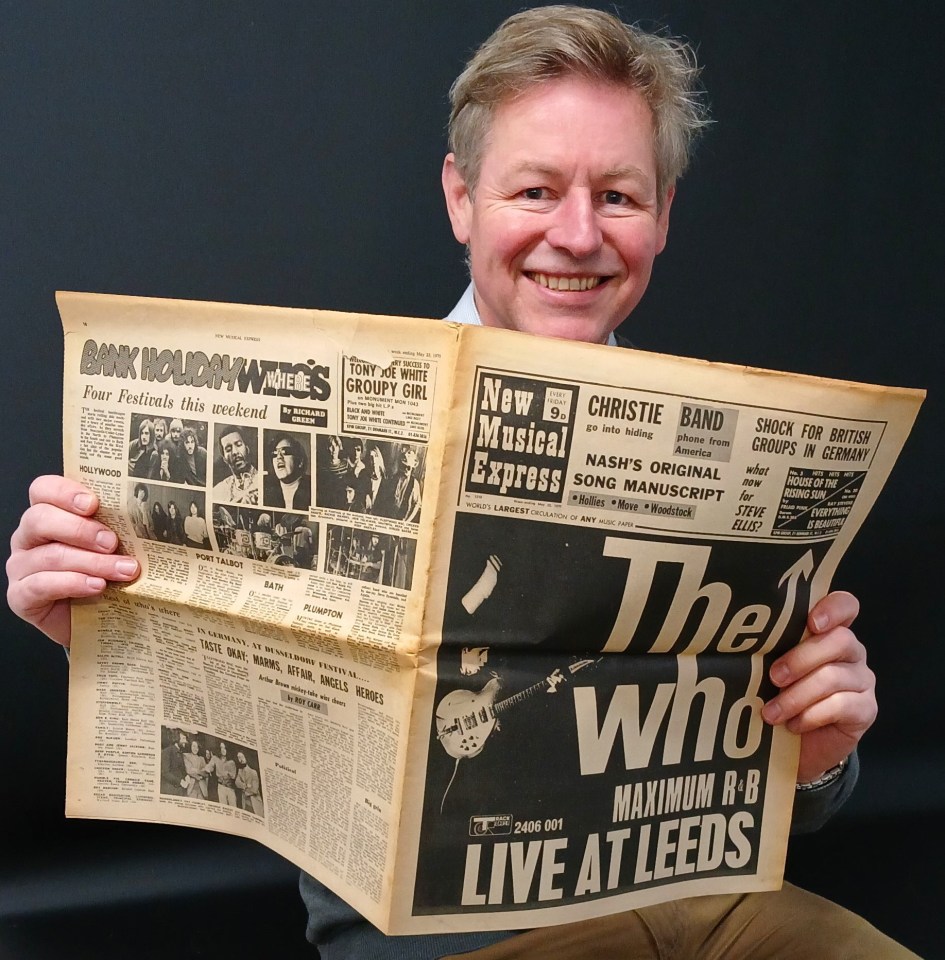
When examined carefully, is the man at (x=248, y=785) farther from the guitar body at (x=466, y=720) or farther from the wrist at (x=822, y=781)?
the wrist at (x=822, y=781)

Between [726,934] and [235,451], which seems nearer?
[235,451]

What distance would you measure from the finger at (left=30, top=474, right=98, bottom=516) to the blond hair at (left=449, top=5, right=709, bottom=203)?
17.4 inches

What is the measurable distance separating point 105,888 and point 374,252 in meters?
0.88

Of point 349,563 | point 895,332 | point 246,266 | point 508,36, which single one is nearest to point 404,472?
point 349,563

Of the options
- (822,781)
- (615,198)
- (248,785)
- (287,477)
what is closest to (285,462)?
(287,477)

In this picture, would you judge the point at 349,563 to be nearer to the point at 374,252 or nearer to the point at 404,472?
the point at 404,472

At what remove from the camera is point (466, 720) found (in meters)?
0.73

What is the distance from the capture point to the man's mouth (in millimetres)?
940

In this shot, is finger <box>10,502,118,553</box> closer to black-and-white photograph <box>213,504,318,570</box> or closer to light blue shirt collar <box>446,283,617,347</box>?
black-and-white photograph <box>213,504,318,570</box>

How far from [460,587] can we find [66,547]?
0.32m

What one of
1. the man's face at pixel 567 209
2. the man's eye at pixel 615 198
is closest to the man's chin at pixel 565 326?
the man's face at pixel 567 209

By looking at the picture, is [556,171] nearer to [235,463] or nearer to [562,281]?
[562,281]

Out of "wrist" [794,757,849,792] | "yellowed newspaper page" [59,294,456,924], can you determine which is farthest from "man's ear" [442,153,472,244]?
A: "wrist" [794,757,849,792]

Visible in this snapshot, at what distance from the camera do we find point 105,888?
1.36m
